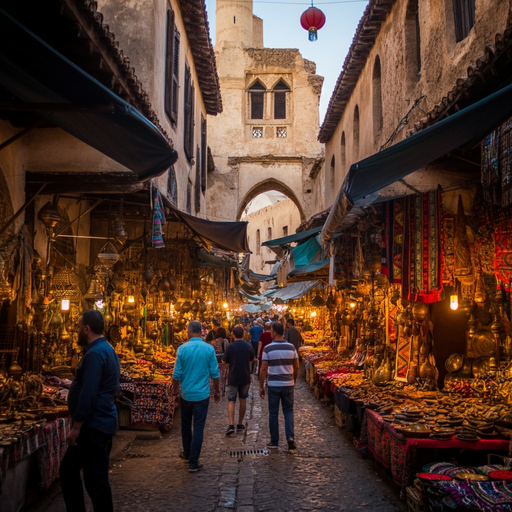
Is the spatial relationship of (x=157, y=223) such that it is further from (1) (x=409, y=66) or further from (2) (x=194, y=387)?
(1) (x=409, y=66)

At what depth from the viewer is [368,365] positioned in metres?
9.69

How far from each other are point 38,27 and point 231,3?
98.9 feet

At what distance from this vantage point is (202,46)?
13.9 metres

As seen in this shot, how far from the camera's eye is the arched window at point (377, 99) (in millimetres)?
11086

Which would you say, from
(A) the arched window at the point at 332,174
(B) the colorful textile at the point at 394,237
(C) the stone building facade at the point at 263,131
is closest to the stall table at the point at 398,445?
(B) the colorful textile at the point at 394,237

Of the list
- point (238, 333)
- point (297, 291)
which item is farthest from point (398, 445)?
point (297, 291)

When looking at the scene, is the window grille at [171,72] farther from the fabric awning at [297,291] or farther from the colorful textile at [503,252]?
the fabric awning at [297,291]

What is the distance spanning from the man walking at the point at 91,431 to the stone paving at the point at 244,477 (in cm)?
115

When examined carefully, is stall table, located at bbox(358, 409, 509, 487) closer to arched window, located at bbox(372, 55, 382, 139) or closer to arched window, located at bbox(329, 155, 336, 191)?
arched window, located at bbox(372, 55, 382, 139)

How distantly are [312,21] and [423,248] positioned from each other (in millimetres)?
11186

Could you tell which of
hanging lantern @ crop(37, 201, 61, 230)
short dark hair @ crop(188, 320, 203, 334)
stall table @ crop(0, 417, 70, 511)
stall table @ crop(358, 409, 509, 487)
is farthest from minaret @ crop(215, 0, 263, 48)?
stall table @ crop(0, 417, 70, 511)

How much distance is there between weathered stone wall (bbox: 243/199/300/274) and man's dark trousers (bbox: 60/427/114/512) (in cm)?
3052

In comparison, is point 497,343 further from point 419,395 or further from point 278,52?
point 278,52

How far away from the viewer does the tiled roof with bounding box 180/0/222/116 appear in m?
12.1
